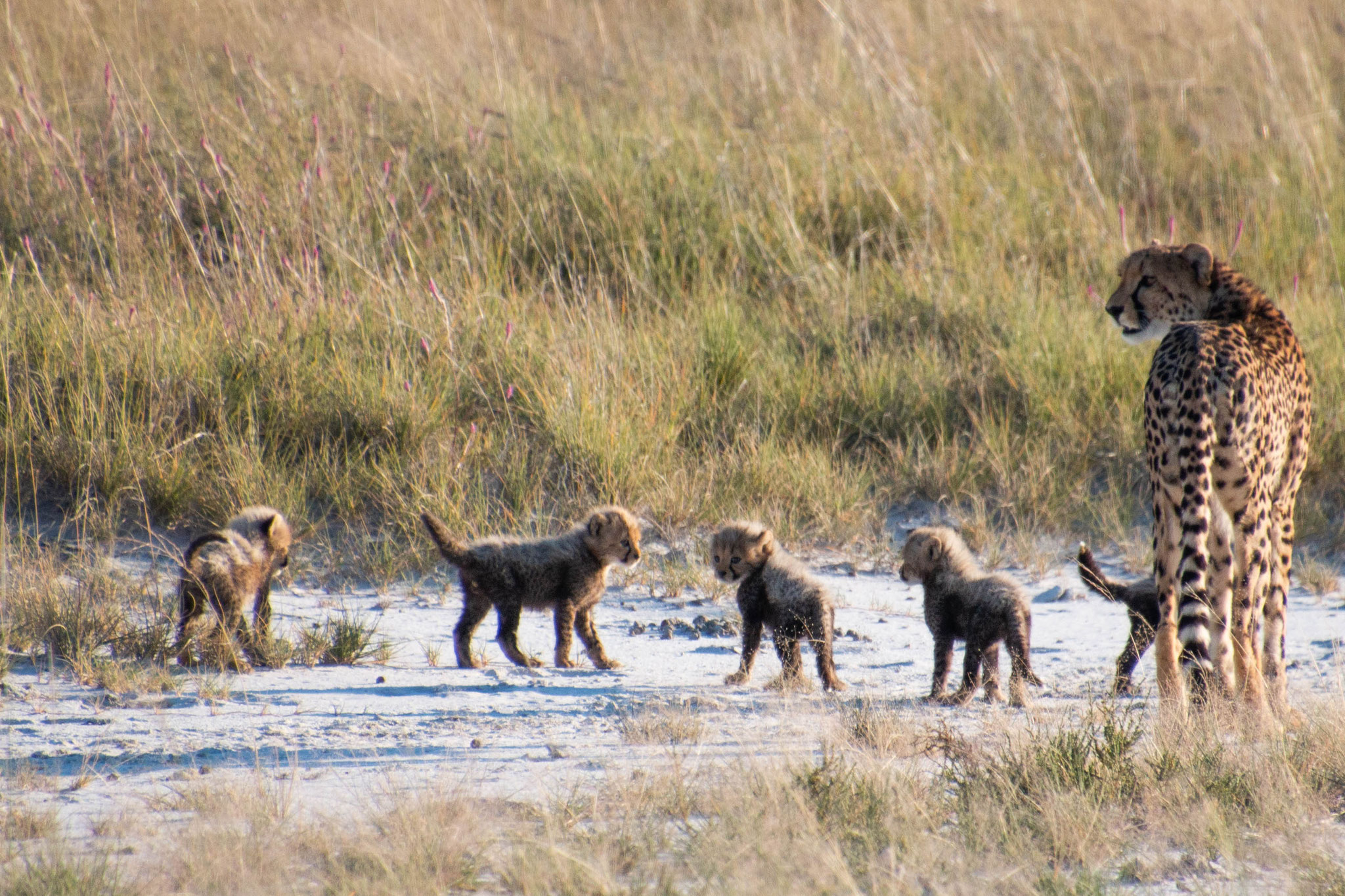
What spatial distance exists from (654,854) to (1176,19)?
10140 mm

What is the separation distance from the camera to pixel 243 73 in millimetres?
8812

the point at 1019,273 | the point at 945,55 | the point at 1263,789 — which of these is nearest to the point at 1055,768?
the point at 1263,789

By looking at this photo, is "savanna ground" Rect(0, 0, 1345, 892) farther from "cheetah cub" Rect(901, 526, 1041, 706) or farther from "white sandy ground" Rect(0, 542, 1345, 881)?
"cheetah cub" Rect(901, 526, 1041, 706)

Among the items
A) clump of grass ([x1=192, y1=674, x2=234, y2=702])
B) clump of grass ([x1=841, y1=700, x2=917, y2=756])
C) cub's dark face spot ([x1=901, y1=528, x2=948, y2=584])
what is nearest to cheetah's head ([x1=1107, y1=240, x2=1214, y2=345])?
cub's dark face spot ([x1=901, y1=528, x2=948, y2=584])

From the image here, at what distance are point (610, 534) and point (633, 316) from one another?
2.56 meters

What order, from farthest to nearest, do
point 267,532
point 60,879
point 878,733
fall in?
point 267,532 < point 878,733 < point 60,879

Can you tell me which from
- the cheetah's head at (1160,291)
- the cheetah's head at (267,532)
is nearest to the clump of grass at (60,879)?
the cheetah's head at (267,532)

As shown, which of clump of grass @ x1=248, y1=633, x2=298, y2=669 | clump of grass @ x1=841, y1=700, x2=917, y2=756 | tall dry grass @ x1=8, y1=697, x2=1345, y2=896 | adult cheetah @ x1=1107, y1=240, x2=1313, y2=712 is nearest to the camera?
tall dry grass @ x1=8, y1=697, x2=1345, y2=896

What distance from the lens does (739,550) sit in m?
5.20

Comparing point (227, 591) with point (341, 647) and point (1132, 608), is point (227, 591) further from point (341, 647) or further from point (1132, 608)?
point (1132, 608)

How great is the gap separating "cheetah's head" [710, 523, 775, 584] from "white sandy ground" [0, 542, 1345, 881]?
371mm

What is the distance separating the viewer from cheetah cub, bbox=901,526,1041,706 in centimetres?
474

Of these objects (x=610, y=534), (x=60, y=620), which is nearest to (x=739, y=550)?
(x=610, y=534)

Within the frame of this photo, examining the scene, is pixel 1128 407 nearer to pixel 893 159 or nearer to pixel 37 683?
pixel 893 159
